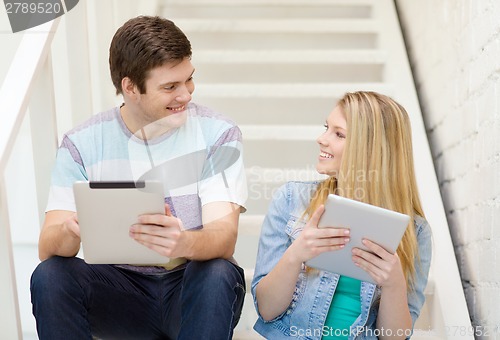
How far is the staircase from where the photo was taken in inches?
76.7

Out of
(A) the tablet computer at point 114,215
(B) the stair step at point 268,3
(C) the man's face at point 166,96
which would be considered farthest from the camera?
(B) the stair step at point 268,3

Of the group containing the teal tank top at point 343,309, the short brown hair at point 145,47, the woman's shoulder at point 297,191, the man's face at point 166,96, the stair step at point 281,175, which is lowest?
the teal tank top at point 343,309

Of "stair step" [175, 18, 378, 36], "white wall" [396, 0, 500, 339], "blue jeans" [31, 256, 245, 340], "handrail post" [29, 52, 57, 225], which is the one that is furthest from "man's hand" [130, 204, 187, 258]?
"stair step" [175, 18, 378, 36]

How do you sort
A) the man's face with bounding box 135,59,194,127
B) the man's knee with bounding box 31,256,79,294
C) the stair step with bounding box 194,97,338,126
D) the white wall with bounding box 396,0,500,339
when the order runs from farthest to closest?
the stair step with bounding box 194,97,338,126
the white wall with bounding box 396,0,500,339
the man's face with bounding box 135,59,194,127
the man's knee with bounding box 31,256,79,294

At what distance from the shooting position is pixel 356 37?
316 cm

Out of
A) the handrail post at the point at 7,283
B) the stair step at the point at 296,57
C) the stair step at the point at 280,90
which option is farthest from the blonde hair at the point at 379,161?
the stair step at the point at 296,57

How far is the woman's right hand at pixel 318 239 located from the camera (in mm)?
1392

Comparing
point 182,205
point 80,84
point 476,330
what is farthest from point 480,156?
point 80,84

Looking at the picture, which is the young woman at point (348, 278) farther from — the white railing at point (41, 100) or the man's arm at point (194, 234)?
the white railing at point (41, 100)

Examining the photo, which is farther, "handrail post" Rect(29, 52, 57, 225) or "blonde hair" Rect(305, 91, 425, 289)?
"handrail post" Rect(29, 52, 57, 225)

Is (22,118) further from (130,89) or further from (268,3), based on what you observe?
(268,3)

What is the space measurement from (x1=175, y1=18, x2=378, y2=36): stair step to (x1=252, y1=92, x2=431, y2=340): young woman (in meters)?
1.43

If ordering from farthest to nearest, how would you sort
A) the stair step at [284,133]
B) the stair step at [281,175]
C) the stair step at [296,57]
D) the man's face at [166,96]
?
the stair step at [296,57], the stair step at [284,133], the stair step at [281,175], the man's face at [166,96]

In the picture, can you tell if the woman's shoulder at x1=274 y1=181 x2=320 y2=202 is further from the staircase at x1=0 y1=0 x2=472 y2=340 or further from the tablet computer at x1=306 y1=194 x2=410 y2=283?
the staircase at x1=0 y1=0 x2=472 y2=340
